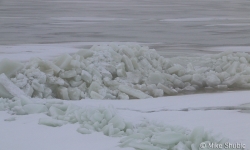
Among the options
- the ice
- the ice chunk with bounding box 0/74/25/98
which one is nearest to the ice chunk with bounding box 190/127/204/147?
the ice chunk with bounding box 0/74/25/98

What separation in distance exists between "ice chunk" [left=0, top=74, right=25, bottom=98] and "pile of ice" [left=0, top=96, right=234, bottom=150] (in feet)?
0.33

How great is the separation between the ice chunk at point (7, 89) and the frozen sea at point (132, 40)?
0.47m

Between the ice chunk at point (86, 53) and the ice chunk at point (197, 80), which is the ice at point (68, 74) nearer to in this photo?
the ice chunk at point (86, 53)

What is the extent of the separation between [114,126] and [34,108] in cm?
81

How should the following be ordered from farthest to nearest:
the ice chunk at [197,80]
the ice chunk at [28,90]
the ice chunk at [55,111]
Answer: the ice chunk at [197,80]
the ice chunk at [28,90]
the ice chunk at [55,111]

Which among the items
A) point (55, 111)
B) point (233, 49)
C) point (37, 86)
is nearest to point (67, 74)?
point (37, 86)

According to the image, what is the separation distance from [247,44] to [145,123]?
5.93 meters

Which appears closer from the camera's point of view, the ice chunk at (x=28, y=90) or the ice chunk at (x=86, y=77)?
the ice chunk at (x=28, y=90)

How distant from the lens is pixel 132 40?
31.6 feet

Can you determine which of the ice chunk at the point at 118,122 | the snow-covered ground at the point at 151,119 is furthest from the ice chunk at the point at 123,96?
the ice chunk at the point at 118,122

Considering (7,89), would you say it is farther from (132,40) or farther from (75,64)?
(132,40)

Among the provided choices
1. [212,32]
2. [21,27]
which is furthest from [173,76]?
[21,27]

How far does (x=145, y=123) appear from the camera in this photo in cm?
362

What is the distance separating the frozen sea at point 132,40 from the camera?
340cm
